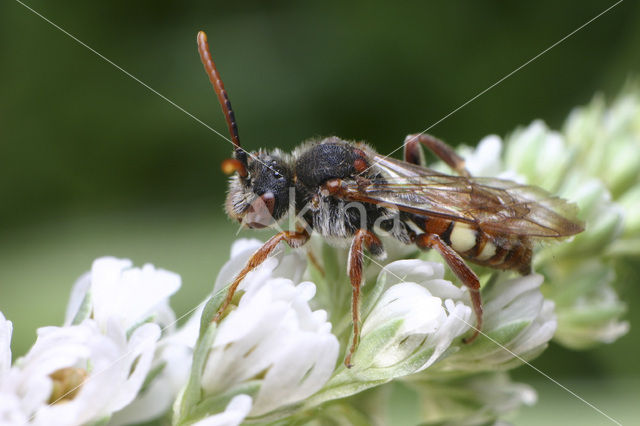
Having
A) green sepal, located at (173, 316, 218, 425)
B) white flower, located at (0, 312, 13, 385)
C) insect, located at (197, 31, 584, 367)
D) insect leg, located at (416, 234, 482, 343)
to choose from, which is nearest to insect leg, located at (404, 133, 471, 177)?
insect, located at (197, 31, 584, 367)

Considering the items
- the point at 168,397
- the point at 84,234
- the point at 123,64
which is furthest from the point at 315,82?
the point at 168,397

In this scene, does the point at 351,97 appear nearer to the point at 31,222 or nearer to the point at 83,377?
the point at 31,222

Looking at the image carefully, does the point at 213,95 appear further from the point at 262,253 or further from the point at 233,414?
the point at 233,414

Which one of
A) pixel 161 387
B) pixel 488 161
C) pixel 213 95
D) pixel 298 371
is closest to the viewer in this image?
pixel 298 371

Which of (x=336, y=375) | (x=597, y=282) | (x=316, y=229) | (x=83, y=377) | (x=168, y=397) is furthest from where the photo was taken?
(x=597, y=282)

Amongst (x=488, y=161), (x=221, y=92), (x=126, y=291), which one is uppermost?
(x=221, y=92)

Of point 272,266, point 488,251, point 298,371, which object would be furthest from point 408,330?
point 488,251

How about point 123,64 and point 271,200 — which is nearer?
point 271,200

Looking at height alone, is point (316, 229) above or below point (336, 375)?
above
